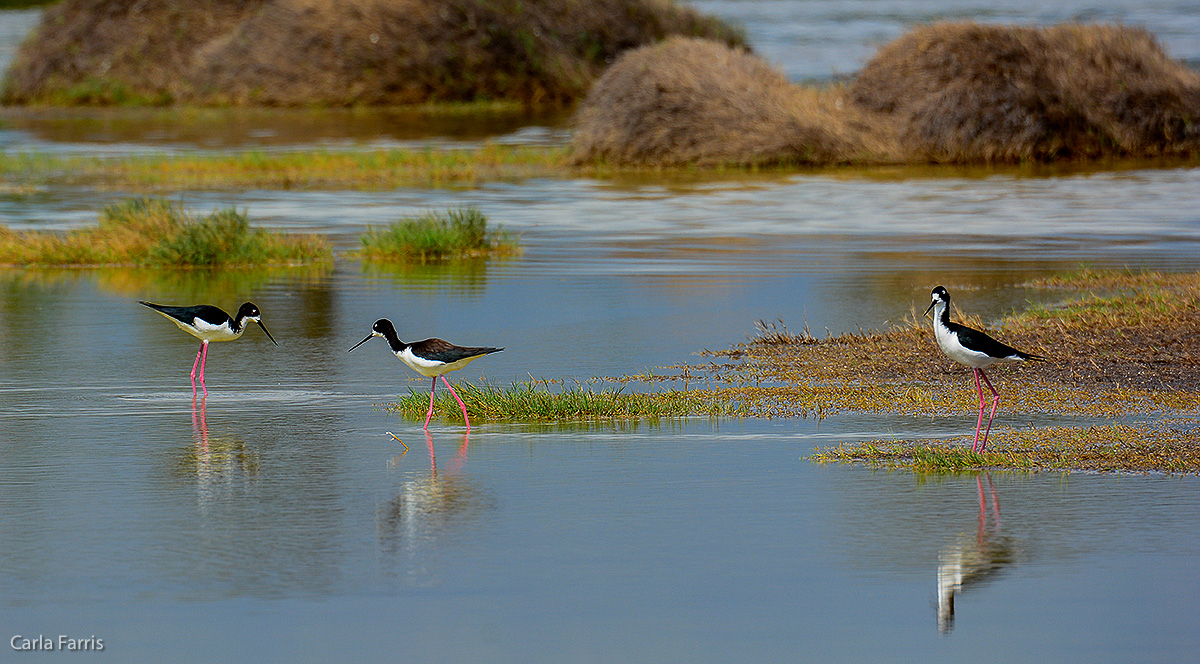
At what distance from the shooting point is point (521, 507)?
8.96m

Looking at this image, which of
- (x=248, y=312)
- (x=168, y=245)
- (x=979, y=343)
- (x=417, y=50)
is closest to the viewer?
(x=979, y=343)

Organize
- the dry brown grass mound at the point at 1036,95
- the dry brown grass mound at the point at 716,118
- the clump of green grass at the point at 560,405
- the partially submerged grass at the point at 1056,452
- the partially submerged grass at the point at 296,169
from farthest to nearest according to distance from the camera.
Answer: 1. the dry brown grass mound at the point at 716,118
2. the dry brown grass mound at the point at 1036,95
3. the partially submerged grass at the point at 296,169
4. the clump of green grass at the point at 560,405
5. the partially submerged grass at the point at 1056,452

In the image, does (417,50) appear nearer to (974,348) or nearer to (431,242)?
(431,242)

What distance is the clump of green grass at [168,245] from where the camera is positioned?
20.9 meters

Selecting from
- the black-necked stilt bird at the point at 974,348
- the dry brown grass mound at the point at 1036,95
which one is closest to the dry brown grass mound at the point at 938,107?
the dry brown grass mound at the point at 1036,95

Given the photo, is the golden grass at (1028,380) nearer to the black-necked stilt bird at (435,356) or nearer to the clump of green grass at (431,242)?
the black-necked stilt bird at (435,356)

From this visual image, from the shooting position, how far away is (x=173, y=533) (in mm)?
8477

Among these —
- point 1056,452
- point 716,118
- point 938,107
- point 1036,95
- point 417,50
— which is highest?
point 417,50

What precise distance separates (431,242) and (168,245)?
9.59 ft

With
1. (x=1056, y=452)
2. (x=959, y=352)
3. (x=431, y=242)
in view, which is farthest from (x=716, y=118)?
(x=1056, y=452)

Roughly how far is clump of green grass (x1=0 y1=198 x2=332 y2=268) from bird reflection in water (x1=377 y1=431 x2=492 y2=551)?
37.5 ft

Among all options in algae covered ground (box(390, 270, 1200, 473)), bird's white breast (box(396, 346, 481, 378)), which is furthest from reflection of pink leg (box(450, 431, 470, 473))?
algae covered ground (box(390, 270, 1200, 473))

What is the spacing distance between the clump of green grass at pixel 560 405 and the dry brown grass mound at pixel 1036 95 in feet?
76.2

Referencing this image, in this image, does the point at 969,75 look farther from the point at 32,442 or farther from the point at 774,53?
the point at 774,53
